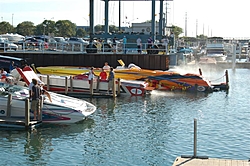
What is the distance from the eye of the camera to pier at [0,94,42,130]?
63.1ft

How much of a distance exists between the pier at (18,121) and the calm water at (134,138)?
13.3 inches

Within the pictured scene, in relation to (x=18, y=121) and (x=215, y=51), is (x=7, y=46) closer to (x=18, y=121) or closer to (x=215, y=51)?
(x=18, y=121)

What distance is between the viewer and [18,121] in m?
19.9

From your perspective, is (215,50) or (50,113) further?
(215,50)

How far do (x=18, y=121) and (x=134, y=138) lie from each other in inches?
185

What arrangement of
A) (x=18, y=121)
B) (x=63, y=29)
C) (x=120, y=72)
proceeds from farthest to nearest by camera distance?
1. (x=63, y=29)
2. (x=120, y=72)
3. (x=18, y=121)

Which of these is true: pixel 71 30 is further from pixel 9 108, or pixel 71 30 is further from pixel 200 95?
pixel 9 108

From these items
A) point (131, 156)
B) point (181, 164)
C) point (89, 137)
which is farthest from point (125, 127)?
point (181, 164)

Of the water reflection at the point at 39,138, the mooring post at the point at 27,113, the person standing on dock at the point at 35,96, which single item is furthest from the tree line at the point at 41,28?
the mooring post at the point at 27,113

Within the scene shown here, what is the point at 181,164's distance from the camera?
42.9ft

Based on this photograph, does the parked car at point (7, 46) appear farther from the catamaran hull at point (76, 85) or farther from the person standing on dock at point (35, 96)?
the person standing on dock at point (35, 96)

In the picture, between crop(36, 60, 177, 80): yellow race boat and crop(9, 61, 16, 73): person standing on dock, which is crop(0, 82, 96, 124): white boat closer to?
crop(9, 61, 16, 73): person standing on dock

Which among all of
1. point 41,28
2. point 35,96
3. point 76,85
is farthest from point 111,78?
point 41,28

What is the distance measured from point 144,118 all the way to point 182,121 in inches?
72.0
